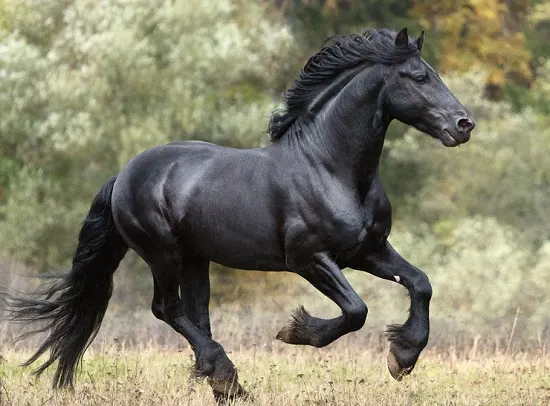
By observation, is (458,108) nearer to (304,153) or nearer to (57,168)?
(304,153)

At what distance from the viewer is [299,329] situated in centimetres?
704

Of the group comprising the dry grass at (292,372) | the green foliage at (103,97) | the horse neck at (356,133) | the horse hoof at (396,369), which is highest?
the horse neck at (356,133)

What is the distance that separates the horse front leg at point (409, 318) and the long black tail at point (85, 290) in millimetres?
2133

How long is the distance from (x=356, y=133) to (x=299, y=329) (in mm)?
1248

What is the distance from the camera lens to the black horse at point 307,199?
6.96 m

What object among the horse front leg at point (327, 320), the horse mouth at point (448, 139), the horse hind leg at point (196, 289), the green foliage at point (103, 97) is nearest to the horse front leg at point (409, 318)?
the horse front leg at point (327, 320)

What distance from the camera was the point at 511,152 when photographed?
75.7ft

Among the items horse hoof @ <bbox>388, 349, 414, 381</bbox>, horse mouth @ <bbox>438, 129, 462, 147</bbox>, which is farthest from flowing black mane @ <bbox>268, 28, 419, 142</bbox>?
horse hoof @ <bbox>388, 349, 414, 381</bbox>

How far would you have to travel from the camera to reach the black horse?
6.96 m

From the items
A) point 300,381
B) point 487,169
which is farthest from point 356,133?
point 487,169

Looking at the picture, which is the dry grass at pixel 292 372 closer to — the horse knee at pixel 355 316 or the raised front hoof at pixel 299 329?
the raised front hoof at pixel 299 329

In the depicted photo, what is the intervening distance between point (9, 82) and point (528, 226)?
10.3 meters

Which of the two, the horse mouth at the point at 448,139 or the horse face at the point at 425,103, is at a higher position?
the horse face at the point at 425,103

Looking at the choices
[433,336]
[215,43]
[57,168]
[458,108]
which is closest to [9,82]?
[57,168]
